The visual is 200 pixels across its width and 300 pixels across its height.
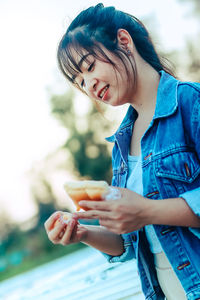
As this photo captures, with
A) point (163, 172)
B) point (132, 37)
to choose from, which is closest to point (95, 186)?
point (163, 172)

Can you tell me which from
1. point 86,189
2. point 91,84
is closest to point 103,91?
point 91,84

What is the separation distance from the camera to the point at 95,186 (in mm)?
1218

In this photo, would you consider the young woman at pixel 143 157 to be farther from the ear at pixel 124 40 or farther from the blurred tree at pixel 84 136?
the blurred tree at pixel 84 136

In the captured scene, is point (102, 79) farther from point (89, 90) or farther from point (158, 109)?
point (158, 109)

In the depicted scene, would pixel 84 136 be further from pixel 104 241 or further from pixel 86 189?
pixel 86 189

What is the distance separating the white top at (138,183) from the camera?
1.42 m

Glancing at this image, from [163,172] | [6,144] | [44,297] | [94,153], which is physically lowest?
[94,153]

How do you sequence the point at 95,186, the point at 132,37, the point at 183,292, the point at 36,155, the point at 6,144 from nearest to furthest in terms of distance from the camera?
1. the point at 95,186
2. the point at 183,292
3. the point at 132,37
4. the point at 6,144
5. the point at 36,155

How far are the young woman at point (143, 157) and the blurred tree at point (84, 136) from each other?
1692 cm

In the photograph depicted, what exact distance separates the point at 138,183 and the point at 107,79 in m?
0.51

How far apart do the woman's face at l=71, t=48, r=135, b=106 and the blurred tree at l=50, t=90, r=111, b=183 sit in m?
17.0

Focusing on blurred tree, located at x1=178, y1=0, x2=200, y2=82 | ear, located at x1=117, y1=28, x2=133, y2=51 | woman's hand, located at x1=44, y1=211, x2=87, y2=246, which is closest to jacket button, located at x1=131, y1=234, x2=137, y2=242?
woman's hand, located at x1=44, y1=211, x2=87, y2=246

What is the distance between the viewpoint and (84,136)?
2019 centimetres

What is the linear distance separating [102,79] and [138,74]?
0.64 ft
